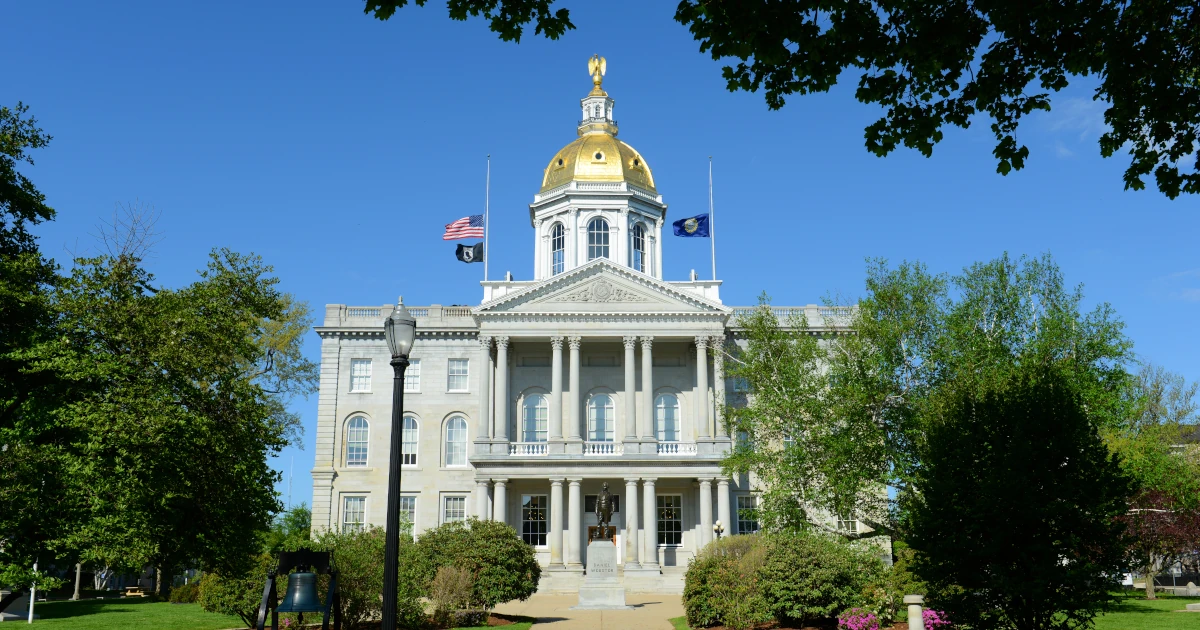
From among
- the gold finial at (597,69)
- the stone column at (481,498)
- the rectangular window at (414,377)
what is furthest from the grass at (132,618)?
the gold finial at (597,69)

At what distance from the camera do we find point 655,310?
4947cm

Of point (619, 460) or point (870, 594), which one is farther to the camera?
point (619, 460)

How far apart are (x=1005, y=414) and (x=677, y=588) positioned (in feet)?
85.5

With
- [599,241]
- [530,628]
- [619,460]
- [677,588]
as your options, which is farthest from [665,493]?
[530,628]

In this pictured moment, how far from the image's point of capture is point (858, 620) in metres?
22.8

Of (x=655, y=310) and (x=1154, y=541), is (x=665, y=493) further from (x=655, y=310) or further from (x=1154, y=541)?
(x=1154, y=541)

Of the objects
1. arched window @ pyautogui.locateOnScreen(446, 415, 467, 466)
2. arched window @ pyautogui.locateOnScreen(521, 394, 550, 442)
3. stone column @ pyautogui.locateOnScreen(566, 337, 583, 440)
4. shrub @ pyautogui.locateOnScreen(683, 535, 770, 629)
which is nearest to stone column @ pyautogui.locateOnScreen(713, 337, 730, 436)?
stone column @ pyautogui.locateOnScreen(566, 337, 583, 440)

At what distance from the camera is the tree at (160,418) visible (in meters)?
20.4

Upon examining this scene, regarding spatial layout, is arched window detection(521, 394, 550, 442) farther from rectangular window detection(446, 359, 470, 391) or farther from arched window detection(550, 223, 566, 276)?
arched window detection(550, 223, 566, 276)

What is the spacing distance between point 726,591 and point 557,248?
35598mm

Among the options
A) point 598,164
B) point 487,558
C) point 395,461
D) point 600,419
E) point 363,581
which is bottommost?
point 363,581

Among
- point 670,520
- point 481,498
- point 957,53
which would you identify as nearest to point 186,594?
point 481,498

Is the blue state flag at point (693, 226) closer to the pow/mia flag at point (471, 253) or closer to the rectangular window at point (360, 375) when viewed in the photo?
the pow/mia flag at point (471, 253)

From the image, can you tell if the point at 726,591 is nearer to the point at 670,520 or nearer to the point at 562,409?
the point at 670,520
